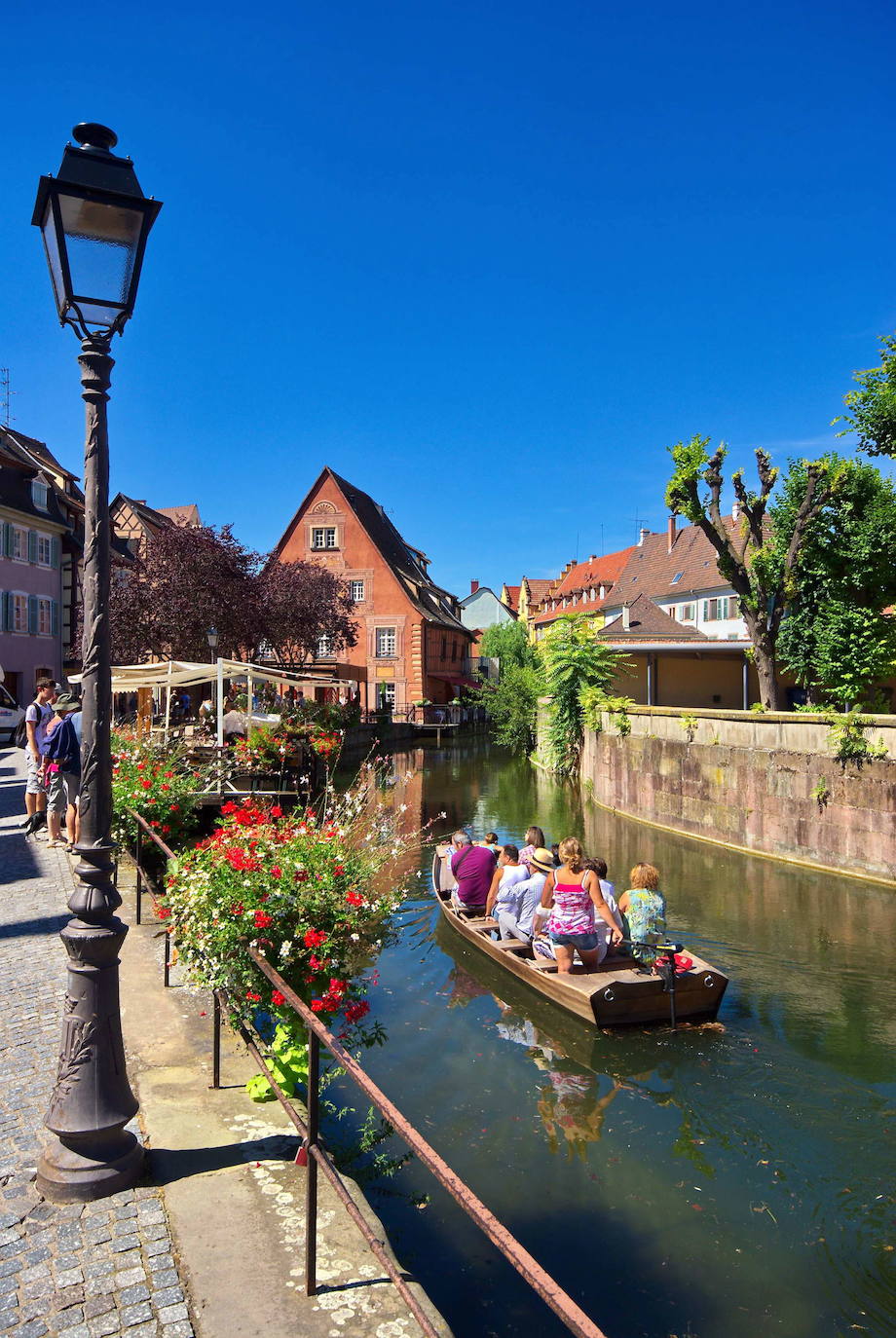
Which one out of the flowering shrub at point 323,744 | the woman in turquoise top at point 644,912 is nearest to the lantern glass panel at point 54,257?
the woman in turquoise top at point 644,912

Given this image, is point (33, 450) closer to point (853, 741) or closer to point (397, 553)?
point (397, 553)

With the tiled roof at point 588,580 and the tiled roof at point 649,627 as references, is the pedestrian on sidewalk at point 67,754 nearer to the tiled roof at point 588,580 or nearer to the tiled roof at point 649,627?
the tiled roof at point 649,627

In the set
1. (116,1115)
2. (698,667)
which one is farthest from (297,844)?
(698,667)

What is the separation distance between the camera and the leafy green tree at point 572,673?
3234cm

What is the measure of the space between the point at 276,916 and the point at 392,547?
186 feet

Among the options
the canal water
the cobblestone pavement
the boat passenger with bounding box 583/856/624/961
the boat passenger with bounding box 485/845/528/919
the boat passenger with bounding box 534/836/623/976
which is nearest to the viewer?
the cobblestone pavement

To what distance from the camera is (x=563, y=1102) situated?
8.05 metres

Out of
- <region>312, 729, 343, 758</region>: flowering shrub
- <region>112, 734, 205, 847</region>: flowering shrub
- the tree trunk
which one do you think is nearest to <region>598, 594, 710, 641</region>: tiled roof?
the tree trunk

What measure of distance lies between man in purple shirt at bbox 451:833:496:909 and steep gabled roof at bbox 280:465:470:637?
4427 centimetres

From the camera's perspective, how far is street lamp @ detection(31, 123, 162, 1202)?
3.90 m

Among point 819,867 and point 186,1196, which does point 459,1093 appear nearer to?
point 186,1196

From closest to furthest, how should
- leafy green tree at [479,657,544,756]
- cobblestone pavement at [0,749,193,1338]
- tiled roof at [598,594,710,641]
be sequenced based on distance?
cobblestone pavement at [0,749,193,1338], leafy green tree at [479,657,544,756], tiled roof at [598,594,710,641]

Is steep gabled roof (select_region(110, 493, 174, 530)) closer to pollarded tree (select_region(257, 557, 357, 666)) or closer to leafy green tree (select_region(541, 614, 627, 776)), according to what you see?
pollarded tree (select_region(257, 557, 357, 666))

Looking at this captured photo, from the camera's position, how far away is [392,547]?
200 ft
